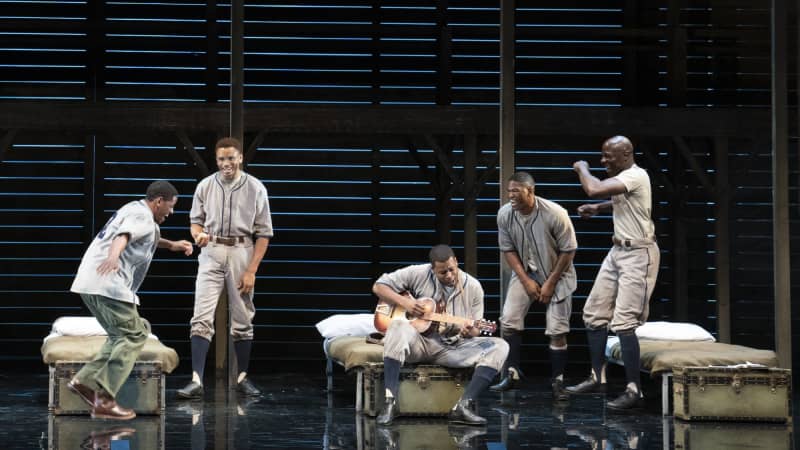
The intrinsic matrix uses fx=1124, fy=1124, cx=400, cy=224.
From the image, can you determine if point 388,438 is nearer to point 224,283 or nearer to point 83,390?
point 83,390

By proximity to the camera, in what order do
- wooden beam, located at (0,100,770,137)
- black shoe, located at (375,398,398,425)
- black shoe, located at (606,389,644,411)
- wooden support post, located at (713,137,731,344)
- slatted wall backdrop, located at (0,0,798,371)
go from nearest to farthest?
black shoe, located at (375,398,398,425), black shoe, located at (606,389,644,411), wooden beam, located at (0,100,770,137), wooden support post, located at (713,137,731,344), slatted wall backdrop, located at (0,0,798,371)

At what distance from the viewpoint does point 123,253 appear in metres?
6.14

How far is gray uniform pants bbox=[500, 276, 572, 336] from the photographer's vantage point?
7199 mm

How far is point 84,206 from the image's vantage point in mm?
11008

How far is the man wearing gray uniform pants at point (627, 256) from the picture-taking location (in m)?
6.61

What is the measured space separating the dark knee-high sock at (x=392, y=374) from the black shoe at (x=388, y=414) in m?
0.06

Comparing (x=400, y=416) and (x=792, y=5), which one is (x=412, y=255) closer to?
(x=792, y=5)

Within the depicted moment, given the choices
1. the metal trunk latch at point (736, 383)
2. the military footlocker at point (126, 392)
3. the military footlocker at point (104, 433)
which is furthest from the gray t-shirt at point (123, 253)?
the metal trunk latch at point (736, 383)

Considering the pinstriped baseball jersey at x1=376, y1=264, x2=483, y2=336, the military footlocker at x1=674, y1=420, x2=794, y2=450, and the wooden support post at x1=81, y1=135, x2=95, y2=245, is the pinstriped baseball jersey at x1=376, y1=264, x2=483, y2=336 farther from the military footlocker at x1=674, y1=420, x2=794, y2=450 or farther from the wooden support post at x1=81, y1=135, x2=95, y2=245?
the wooden support post at x1=81, y1=135, x2=95, y2=245

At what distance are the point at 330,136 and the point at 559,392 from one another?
15.9 feet

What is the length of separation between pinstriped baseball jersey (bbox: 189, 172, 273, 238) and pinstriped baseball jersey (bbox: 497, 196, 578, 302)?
1.55m

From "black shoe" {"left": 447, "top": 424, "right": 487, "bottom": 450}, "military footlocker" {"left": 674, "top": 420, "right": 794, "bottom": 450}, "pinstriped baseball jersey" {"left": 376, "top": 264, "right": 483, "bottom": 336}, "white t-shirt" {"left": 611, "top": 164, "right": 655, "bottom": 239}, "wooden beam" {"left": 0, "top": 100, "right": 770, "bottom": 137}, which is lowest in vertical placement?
"military footlocker" {"left": 674, "top": 420, "right": 794, "bottom": 450}

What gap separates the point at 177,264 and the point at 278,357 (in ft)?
4.53

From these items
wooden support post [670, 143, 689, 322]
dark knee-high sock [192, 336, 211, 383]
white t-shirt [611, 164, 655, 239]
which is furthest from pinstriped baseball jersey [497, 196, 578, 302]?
wooden support post [670, 143, 689, 322]
